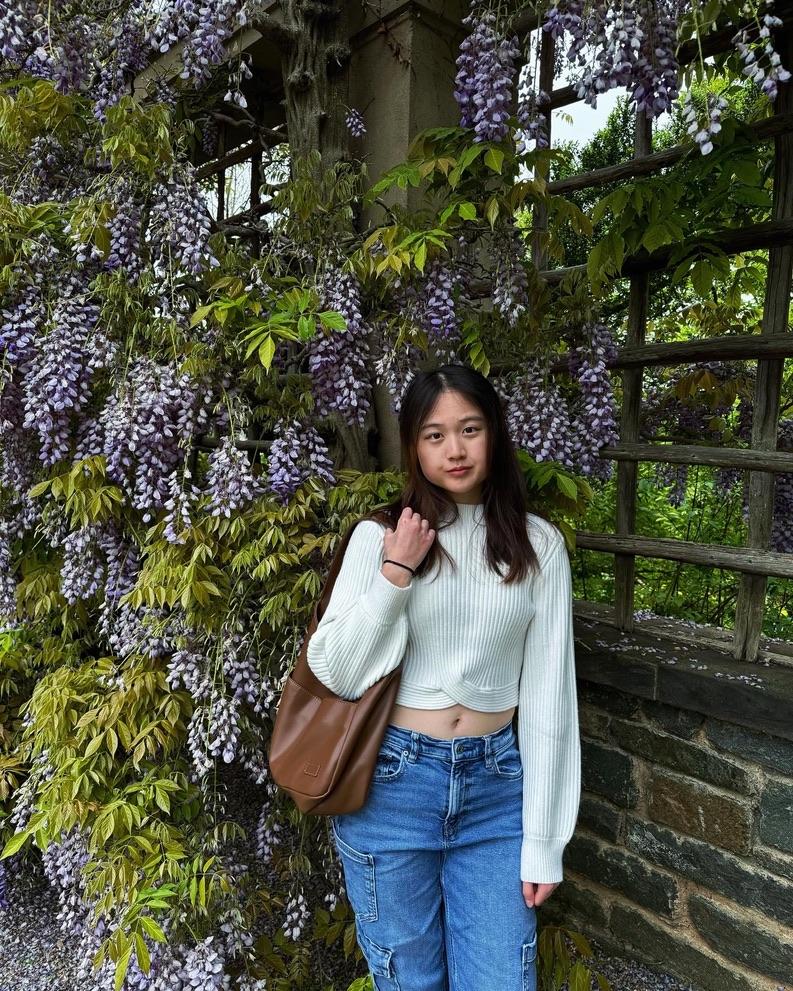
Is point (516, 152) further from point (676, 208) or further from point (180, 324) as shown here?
point (180, 324)

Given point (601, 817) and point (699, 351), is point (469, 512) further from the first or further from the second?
point (601, 817)

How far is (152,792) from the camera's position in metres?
1.92

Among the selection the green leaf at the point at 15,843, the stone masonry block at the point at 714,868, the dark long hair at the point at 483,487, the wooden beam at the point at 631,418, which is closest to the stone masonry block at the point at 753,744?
the stone masonry block at the point at 714,868

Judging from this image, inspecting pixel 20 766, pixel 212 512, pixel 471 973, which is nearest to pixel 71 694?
pixel 212 512

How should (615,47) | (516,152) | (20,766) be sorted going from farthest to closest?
(20,766) < (516,152) < (615,47)

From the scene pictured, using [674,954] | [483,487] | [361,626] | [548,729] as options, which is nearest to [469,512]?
[483,487]

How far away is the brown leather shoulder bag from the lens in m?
1.34

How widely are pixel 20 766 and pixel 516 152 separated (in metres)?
2.60

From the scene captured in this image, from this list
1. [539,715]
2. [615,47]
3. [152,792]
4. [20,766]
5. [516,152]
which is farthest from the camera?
[20,766]

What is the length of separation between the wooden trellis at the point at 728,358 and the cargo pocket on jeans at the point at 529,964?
1048mm

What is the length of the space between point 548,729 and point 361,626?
44cm

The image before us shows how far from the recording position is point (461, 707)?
1.39 m

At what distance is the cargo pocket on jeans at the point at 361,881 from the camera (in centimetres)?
140

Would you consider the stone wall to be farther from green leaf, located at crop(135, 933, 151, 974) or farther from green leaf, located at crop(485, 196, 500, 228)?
green leaf, located at crop(135, 933, 151, 974)
